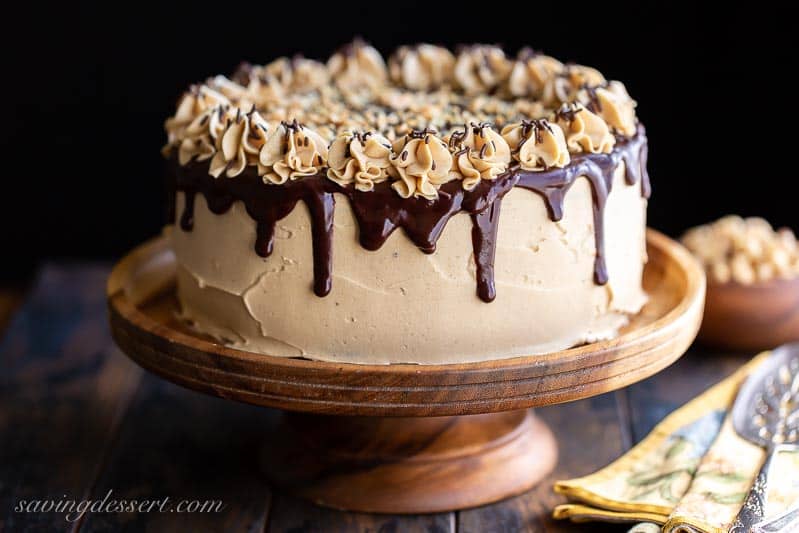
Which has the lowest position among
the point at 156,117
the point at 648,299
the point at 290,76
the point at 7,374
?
the point at 7,374

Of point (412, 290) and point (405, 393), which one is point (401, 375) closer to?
point (405, 393)

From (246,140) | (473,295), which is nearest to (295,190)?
(246,140)

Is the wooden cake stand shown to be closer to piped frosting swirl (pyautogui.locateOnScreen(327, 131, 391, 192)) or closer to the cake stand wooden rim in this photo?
the cake stand wooden rim

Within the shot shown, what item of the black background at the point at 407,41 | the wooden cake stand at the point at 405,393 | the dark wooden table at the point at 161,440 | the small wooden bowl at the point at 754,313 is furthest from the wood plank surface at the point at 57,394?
the small wooden bowl at the point at 754,313

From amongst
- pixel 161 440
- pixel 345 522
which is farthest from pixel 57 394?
pixel 345 522

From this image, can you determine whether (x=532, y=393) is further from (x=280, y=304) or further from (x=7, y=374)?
(x=7, y=374)
